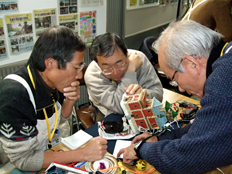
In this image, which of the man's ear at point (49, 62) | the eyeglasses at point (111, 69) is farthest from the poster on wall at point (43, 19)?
the man's ear at point (49, 62)

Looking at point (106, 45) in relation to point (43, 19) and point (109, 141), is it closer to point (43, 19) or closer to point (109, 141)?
point (109, 141)

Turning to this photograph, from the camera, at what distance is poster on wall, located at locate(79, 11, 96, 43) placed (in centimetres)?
271

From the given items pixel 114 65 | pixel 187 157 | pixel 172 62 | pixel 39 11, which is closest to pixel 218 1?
pixel 114 65

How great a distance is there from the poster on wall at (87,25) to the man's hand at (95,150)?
6.20 ft

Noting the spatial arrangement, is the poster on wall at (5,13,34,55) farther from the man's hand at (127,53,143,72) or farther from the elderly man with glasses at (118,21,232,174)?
the elderly man with glasses at (118,21,232,174)

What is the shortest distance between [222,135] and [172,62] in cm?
42

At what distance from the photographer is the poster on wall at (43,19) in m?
2.18

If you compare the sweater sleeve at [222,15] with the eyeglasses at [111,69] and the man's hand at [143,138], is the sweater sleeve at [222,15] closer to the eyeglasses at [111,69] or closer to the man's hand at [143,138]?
the eyeglasses at [111,69]

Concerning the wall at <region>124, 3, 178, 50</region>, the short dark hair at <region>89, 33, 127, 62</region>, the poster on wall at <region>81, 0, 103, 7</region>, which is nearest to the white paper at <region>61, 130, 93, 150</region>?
the short dark hair at <region>89, 33, 127, 62</region>

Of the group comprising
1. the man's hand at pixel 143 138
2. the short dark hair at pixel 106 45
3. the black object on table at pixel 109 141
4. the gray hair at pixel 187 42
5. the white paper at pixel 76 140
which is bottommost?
the black object on table at pixel 109 141

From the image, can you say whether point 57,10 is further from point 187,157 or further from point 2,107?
point 187,157

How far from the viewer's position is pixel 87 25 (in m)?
2.79

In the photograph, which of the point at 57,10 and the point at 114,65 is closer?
the point at 114,65

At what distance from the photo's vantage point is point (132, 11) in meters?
3.75
